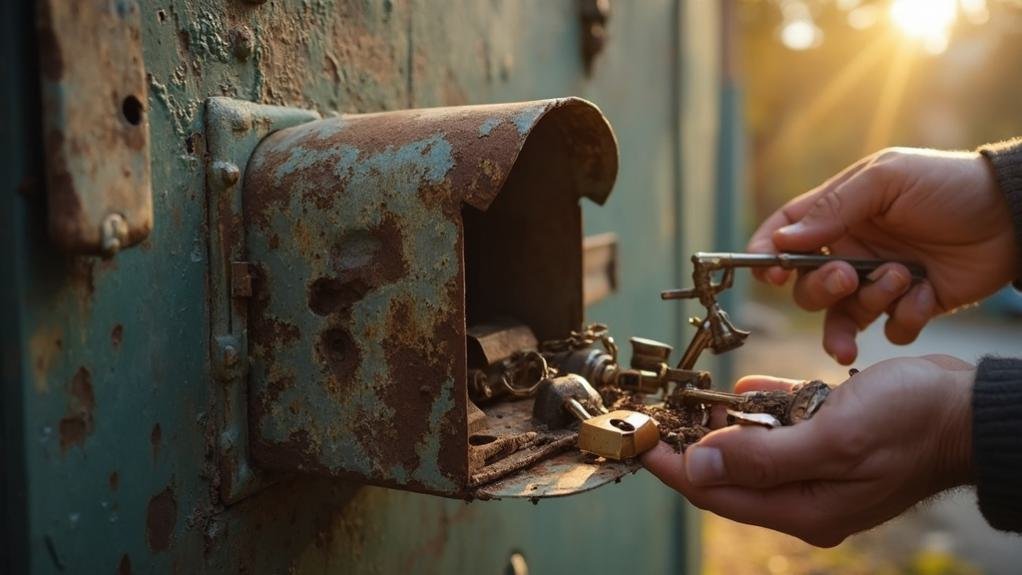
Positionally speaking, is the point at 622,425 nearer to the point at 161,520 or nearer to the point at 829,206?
the point at 161,520

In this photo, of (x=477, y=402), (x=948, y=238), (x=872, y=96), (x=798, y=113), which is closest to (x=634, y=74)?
(x=948, y=238)

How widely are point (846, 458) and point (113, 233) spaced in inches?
30.6

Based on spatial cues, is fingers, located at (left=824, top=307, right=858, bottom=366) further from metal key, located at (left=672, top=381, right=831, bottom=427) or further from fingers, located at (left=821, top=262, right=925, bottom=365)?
metal key, located at (left=672, top=381, right=831, bottom=427)

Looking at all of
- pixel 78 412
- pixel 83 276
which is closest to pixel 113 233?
pixel 83 276

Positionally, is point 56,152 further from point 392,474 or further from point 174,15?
point 392,474

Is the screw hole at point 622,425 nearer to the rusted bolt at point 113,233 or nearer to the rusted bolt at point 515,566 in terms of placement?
the rusted bolt at point 113,233

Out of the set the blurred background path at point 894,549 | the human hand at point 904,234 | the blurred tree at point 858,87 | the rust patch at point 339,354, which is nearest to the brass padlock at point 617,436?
the rust patch at point 339,354

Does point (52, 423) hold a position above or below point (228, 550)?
above

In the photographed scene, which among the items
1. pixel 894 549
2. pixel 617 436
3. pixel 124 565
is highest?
pixel 617 436

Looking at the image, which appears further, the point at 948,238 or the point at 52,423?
the point at 948,238

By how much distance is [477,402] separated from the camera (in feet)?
3.57

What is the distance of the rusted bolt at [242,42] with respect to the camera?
0.92m

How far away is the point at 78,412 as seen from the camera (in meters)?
0.76

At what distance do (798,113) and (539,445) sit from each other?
1528 cm
